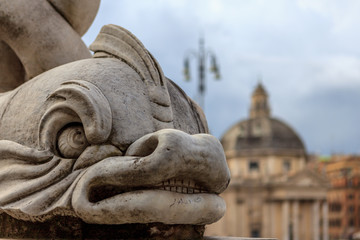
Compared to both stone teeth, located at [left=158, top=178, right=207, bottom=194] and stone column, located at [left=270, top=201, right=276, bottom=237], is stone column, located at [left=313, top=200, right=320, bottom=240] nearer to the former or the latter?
stone column, located at [left=270, top=201, right=276, bottom=237]

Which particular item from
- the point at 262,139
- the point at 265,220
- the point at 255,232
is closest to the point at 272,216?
the point at 265,220

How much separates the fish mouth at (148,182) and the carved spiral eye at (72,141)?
0.15 m

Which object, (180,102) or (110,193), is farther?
(180,102)

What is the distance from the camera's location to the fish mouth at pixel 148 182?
222 centimetres

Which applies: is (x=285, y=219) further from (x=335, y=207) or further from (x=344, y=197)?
(x=335, y=207)

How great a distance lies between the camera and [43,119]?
245 cm

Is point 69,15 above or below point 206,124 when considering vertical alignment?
above

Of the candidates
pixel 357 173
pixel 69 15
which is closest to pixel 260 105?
pixel 357 173

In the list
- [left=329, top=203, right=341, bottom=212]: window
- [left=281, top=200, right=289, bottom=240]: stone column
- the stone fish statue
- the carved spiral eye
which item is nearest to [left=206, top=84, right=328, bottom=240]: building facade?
[left=281, top=200, right=289, bottom=240]: stone column

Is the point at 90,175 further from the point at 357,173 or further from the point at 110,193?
the point at 357,173

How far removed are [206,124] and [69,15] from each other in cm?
143

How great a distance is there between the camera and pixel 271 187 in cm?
4316

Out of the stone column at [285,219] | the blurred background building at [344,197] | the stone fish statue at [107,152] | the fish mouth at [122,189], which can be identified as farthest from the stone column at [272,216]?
the fish mouth at [122,189]

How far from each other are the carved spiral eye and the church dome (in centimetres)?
4483
